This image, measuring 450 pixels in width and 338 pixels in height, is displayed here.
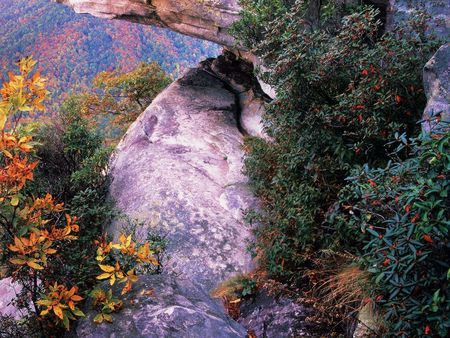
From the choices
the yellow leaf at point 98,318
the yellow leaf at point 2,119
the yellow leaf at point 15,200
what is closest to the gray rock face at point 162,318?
the yellow leaf at point 98,318

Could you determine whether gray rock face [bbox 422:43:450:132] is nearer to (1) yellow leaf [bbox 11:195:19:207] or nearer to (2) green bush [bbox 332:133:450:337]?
(2) green bush [bbox 332:133:450:337]

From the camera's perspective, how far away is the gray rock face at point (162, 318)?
3.06 meters

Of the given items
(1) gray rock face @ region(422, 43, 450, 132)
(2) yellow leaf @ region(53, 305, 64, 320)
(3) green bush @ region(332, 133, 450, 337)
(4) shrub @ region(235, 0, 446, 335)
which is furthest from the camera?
(4) shrub @ region(235, 0, 446, 335)

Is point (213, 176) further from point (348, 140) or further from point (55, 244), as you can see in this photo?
point (55, 244)

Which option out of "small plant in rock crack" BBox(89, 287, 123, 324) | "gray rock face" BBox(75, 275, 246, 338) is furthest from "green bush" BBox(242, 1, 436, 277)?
"small plant in rock crack" BBox(89, 287, 123, 324)

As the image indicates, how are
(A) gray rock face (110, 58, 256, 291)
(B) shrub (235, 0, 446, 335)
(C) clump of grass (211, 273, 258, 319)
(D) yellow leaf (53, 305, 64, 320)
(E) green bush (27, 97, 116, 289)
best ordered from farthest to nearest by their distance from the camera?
(E) green bush (27, 97, 116, 289) → (A) gray rock face (110, 58, 256, 291) → (C) clump of grass (211, 273, 258, 319) → (B) shrub (235, 0, 446, 335) → (D) yellow leaf (53, 305, 64, 320)

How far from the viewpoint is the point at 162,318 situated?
314 centimetres

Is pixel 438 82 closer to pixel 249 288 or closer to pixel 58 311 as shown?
pixel 249 288

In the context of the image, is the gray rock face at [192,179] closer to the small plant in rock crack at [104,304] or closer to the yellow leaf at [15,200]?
the small plant in rock crack at [104,304]

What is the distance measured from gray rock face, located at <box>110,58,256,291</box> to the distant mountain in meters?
18.9

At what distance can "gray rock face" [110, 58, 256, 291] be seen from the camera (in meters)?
7.31

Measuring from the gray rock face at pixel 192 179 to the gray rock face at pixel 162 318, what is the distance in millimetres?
3236

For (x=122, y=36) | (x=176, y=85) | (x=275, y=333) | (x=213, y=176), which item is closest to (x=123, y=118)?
(x=176, y=85)

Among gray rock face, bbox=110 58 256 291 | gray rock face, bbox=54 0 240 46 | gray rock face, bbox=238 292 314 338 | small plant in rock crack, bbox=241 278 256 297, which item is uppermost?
gray rock face, bbox=54 0 240 46
